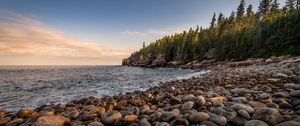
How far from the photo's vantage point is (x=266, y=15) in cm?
6231

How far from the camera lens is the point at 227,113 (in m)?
4.54

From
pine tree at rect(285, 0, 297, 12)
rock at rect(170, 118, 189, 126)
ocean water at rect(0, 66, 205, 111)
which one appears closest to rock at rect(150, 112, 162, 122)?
rock at rect(170, 118, 189, 126)

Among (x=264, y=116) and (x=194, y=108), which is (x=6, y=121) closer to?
(x=194, y=108)

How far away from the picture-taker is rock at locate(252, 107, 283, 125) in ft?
13.1

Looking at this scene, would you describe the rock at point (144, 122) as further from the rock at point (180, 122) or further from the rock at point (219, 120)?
the rock at point (219, 120)

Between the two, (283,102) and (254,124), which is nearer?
(254,124)

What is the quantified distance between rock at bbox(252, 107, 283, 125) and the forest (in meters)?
28.7

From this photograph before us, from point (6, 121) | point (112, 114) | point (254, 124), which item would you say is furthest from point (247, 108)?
point (6, 121)

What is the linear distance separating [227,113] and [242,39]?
2004 inches

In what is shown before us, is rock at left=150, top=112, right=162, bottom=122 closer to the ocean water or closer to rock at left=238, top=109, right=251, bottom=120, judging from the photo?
rock at left=238, top=109, right=251, bottom=120

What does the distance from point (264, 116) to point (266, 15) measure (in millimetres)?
69381

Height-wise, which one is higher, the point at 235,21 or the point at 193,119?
the point at 235,21

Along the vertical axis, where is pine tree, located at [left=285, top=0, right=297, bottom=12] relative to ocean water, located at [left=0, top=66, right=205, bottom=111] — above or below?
above

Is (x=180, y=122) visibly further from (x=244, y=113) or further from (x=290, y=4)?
(x=290, y=4)
